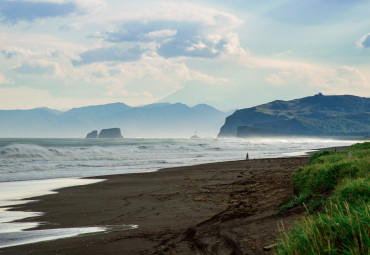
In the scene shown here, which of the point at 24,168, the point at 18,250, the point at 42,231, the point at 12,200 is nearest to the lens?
the point at 18,250

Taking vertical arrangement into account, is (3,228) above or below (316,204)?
below

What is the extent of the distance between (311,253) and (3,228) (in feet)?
26.0

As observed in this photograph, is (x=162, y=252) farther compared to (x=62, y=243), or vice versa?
(x=62, y=243)

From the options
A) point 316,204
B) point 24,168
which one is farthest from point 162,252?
point 24,168

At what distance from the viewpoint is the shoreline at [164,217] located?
6.53m

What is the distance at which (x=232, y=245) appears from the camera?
6.20 m

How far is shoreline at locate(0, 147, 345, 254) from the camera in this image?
653 centimetres

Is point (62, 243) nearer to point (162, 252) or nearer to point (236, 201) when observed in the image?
point (162, 252)

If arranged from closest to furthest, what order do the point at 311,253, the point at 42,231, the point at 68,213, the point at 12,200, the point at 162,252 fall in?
1. the point at 311,253
2. the point at 162,252
3. the point at 42,231
4. the point at 68,213
5. the point at 12,200

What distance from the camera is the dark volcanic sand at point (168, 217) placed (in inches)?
255

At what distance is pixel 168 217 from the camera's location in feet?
30.7

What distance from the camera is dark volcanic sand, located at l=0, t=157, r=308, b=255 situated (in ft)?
21.2

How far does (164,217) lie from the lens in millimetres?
9406

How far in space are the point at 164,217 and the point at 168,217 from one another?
12 centimetres
